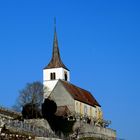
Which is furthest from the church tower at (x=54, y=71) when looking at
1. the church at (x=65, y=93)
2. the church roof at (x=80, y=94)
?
the church roof at (x=80, y=94)

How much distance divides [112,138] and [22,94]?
15691 mm

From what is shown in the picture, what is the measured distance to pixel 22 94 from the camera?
77250 millimetres

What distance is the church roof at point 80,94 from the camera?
84.4 metres

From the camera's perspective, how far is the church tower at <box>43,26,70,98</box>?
91625 mm

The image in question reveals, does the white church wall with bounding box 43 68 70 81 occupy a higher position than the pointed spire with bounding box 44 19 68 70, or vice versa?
the pointed spire with bounding box 44 19 68 70

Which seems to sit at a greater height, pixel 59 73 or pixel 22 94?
pixel 59 73

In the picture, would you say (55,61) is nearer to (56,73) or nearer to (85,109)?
(56,73)

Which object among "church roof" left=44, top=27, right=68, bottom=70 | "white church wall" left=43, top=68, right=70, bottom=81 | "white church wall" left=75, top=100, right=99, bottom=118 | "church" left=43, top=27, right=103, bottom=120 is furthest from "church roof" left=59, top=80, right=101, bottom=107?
"church roof" left=44, top=27, right=68, bottom=70

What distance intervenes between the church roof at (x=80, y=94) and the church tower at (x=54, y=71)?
12.2 feet

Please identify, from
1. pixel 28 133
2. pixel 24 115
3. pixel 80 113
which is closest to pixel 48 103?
pixel 24 115

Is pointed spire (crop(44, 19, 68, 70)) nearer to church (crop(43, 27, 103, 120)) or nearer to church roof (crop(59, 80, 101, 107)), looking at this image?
Answer: church (crop(43, 27, 103, 120))

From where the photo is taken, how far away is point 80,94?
3521 inches

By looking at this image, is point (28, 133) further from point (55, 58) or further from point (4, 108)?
point (55, 58)

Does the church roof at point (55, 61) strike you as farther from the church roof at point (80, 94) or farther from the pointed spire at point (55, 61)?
the church roof at point (80, 94)
